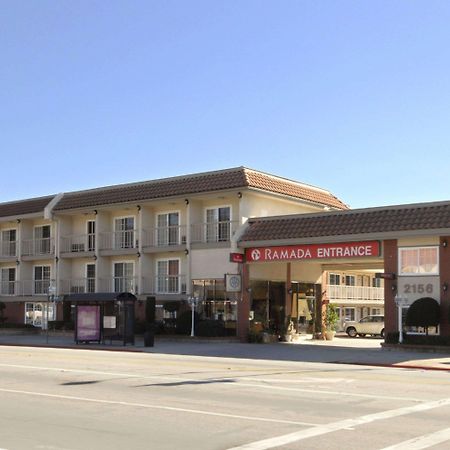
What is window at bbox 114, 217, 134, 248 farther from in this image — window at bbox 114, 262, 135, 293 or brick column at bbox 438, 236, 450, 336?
brick column at bbox 438, 236, 450, 336

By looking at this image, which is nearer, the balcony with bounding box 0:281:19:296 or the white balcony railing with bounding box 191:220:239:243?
the white balcony railing with bounding box 191:220:239:243

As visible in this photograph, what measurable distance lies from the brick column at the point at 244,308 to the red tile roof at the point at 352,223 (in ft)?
6.04

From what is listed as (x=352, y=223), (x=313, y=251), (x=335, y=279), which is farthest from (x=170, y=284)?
(x=335, y=279)

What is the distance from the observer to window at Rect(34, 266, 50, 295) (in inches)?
1860

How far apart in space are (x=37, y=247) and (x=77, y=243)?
3.64 m

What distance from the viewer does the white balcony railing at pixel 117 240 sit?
142ft

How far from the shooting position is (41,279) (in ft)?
158

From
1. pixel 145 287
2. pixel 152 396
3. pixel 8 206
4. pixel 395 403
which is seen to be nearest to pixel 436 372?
pixel 395 403

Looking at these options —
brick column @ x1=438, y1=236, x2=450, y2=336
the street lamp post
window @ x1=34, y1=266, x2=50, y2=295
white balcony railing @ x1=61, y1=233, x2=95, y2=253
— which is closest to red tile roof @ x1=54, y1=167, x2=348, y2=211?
white balcony railing @ x1=61, y1=233, x2=95, y2=253

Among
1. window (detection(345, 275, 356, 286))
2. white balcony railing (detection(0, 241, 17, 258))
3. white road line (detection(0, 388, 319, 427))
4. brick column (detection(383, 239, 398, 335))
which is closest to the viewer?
white road line (detection(0, 388, 319, 427))

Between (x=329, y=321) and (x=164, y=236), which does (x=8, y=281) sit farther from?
(x=329, y=321)

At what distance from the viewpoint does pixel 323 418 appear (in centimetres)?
1111

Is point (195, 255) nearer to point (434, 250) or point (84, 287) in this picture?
point (84, 287)

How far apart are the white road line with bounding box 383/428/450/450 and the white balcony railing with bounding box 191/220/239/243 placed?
1111 inches
